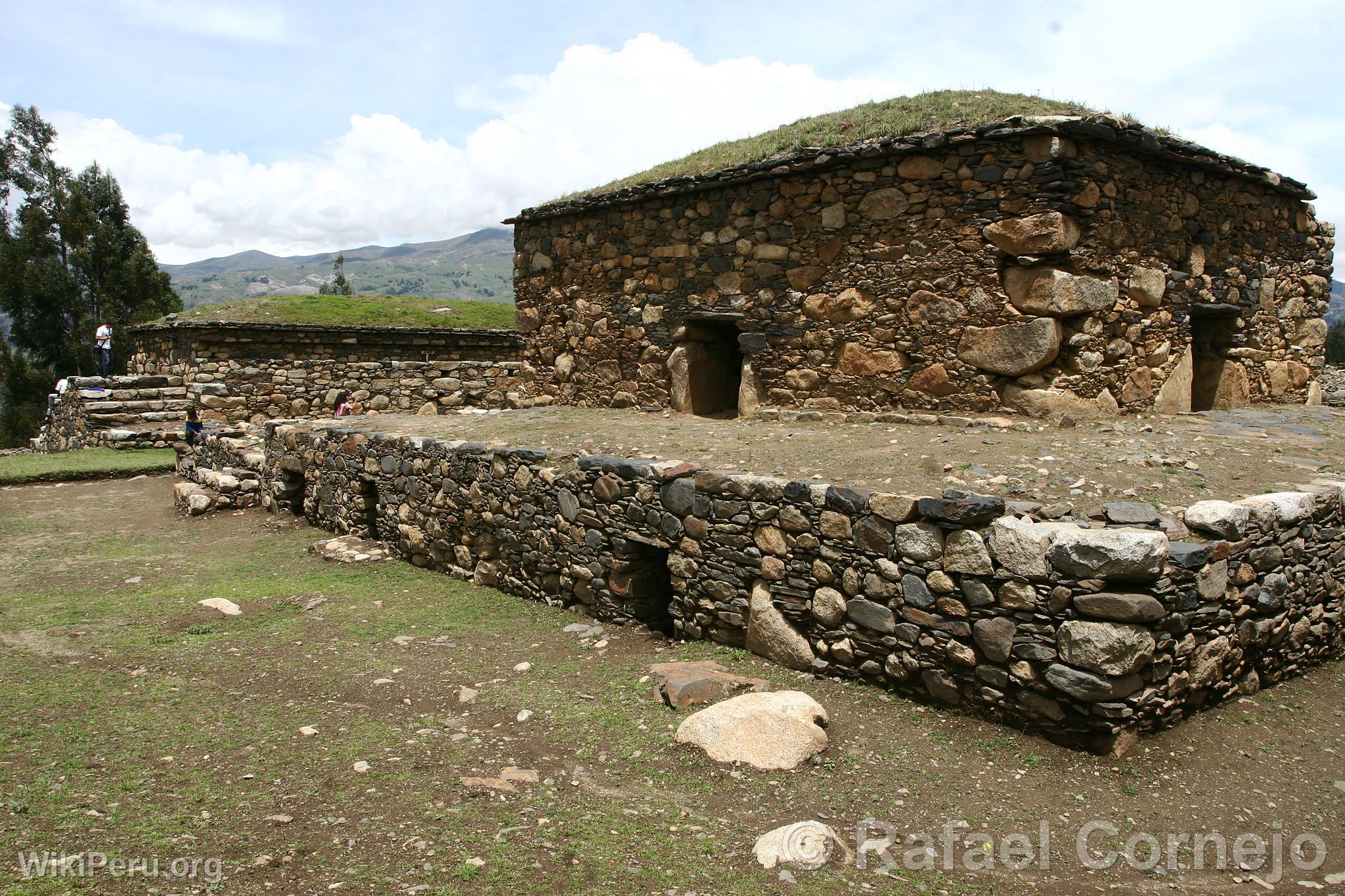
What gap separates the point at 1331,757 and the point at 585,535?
224 inches

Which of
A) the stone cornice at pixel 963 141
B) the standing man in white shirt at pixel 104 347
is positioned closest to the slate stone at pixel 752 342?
the stone cornice at pixel 963 141

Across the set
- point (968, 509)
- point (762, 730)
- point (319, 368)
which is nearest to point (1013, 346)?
point (968, 509)

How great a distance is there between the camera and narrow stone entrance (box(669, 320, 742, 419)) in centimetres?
1122

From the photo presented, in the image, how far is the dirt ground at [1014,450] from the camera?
19.4 feet

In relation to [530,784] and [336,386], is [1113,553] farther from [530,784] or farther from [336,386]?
[336,386]

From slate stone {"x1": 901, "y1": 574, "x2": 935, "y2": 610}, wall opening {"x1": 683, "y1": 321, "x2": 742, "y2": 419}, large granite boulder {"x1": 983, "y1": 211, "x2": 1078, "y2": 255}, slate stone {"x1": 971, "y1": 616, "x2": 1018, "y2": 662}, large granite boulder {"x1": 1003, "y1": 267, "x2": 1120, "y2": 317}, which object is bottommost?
slate stone {"x1": 971, "y1": 616, "x2": 1018, "y2": 662}

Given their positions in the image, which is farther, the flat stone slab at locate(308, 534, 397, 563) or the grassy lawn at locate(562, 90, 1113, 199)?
the flat stone slab at locate(308, 534, 397, 563)

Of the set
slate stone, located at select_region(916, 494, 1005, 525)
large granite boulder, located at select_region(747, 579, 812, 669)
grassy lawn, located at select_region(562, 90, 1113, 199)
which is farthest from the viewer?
grassy lawn, located at select_region(562, 90, 1113, 199)

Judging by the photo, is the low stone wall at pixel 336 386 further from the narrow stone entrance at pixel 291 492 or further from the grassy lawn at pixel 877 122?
the grassy lawn at pixel 877 122

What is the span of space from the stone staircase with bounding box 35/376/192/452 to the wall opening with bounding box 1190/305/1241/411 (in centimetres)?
1943

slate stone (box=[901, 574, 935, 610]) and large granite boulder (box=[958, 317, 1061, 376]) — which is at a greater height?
large granite boulder (box=[958, 317, 1061, 376])

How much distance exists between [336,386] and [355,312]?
8.88 feet

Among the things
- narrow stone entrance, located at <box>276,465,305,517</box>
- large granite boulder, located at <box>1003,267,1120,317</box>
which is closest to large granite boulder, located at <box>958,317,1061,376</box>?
large granite boulder, located at <box>1003,267,1120,317</box>

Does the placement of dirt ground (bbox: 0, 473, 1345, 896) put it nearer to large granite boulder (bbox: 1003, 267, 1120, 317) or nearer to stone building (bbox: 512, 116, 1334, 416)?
large granite boulder (bbox: 1003, 267, 1120, 317)
